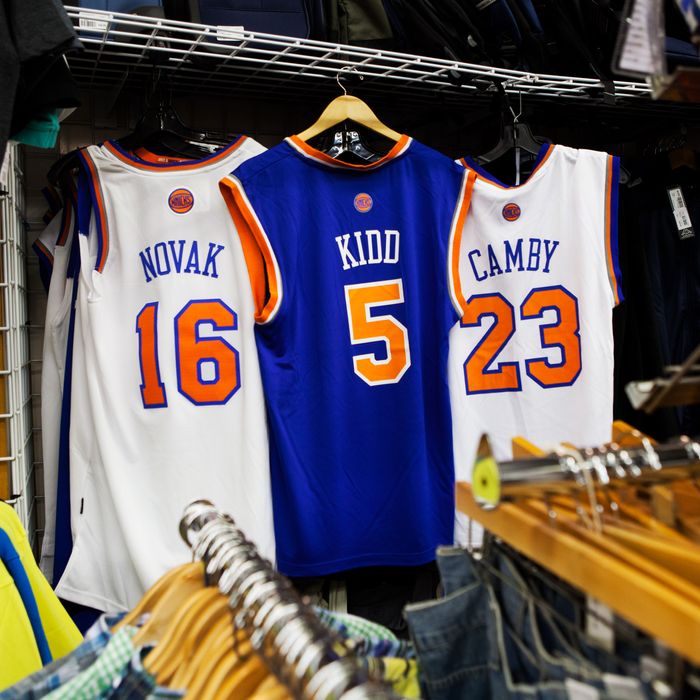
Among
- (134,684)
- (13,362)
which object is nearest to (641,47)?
(134,684)

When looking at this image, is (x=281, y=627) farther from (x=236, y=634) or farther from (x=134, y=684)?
(x=134, y=684)

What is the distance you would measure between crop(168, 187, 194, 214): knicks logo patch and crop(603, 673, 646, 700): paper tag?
3.71 feet

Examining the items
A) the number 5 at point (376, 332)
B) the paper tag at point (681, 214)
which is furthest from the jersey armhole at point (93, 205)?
the paper tag at point (681, 214)

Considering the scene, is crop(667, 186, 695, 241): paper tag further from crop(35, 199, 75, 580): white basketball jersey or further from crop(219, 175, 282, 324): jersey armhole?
crop(35, 199, 75, 580): white basketball jersey

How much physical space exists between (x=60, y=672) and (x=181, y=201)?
90 cm

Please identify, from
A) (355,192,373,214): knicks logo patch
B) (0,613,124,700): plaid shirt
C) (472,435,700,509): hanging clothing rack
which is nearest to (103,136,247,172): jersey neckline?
(355,192,373,214): knicks logo patch

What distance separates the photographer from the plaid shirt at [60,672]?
0.74m

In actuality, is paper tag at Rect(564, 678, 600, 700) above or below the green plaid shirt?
above

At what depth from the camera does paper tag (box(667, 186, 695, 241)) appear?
74.2 inches

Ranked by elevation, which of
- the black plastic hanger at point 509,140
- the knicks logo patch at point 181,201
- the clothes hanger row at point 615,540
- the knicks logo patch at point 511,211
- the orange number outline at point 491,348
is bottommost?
the clothes hanger row at point 615,540

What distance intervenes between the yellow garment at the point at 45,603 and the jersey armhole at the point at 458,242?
2.84ft

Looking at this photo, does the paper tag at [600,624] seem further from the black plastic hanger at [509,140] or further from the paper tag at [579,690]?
the black plastic hanger at [509,140]

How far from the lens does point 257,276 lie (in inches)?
54.4

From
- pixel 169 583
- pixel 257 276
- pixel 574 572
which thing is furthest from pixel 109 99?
pixel 574 572
